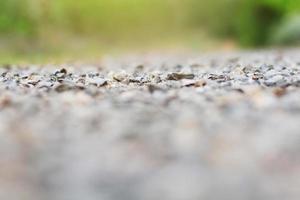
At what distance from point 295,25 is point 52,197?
24567 mm

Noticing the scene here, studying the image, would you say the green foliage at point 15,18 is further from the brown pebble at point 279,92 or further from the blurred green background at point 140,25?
the brown pebble at point 279,92

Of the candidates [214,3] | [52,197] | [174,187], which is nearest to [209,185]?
[174,187]

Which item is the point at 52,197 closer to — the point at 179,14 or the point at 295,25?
the point at 295,25

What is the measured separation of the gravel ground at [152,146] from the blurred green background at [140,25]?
1899 cm

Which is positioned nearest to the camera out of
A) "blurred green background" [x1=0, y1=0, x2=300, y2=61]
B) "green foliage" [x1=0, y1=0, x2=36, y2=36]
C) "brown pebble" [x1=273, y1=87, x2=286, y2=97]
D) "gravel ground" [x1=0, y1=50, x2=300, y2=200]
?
"gravel ground" [x1=0, y1=50, x2=300, y2=200]

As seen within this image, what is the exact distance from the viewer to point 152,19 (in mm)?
32312

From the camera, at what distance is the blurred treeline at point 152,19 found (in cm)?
2403

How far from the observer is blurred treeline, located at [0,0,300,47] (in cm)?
2403

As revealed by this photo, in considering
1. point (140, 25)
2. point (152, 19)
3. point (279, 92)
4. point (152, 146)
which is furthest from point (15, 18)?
point (152, 146)

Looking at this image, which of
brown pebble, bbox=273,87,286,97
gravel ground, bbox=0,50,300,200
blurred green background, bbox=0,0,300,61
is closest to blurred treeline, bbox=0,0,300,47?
blurred green background, bbox=0,0,300,61

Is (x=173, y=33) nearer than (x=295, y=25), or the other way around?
(x=295, y=25)

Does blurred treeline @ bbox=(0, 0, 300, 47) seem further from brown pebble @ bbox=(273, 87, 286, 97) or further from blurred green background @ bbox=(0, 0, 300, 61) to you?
brown pebble @ bbox=(273, 87, 286, 97)

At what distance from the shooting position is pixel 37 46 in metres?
24.8

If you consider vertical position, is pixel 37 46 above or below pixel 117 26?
below
